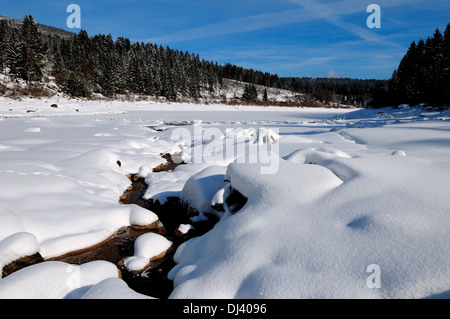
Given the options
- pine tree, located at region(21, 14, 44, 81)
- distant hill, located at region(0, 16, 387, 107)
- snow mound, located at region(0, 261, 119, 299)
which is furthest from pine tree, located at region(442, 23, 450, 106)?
pine tree, located at region(21, 14, 44, 81)

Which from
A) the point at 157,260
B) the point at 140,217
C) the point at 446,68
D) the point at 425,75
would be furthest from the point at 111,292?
the point at 425,75

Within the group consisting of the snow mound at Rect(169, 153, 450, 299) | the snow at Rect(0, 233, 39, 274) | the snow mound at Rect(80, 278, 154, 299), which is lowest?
the snow mound at Rect(80, 278, 154, 299)

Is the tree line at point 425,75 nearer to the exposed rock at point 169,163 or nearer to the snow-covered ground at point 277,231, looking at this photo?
the exposed rock at point 169,163

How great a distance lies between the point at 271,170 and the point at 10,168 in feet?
19.4

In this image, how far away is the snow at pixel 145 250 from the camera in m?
3.78

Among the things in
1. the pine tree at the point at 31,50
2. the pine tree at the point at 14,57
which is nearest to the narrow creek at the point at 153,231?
the pine tree at the point at 31,50

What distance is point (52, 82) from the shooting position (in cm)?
4128

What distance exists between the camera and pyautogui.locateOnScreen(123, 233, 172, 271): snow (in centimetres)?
378

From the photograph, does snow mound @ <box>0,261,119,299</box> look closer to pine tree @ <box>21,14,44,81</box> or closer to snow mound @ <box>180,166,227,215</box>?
snow mound @ <box>180,166,227,215</box>

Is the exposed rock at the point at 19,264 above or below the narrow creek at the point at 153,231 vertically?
above

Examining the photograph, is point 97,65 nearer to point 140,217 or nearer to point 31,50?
point 31,50

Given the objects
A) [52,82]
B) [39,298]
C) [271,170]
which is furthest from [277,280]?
[52,82]

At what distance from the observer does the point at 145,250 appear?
4023 millimetres
